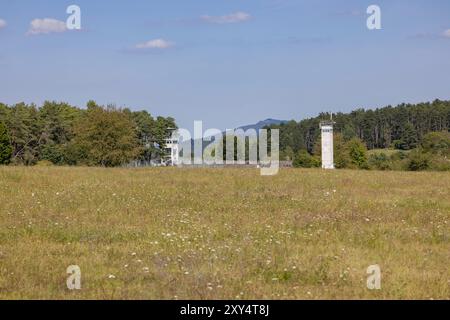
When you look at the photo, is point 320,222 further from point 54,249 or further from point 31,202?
point 31,202

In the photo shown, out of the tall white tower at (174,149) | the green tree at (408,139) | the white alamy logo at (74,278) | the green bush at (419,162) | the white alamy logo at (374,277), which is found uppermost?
the green tree at (408,139)

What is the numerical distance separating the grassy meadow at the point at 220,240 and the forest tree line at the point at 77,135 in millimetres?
46725

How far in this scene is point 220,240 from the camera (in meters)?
14.5

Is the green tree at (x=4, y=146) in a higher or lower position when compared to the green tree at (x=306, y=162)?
higher

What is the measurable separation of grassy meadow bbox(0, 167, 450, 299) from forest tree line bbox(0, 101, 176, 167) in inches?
1840

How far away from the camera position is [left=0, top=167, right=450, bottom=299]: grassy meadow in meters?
10.4

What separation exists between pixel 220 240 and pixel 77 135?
7317 cm

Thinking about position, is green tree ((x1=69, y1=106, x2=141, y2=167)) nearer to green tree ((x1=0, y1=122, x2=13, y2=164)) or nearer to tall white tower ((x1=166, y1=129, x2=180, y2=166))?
tall white tower ((x1=166, y1=129, x2=180, y2=166))

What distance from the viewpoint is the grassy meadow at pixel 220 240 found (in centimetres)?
1038

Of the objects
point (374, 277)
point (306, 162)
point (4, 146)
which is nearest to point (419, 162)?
point (306, 162)

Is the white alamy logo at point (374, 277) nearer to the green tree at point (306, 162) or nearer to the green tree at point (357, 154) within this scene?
the green tree at point (306, 162)

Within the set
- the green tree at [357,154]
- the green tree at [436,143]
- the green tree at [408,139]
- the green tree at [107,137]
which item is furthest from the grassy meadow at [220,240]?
the green tree at [408,139]
